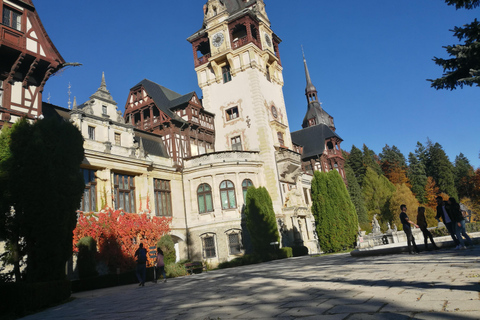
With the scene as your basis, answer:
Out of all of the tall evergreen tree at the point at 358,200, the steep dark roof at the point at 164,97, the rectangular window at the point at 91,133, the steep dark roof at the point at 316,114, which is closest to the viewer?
the rectangular window at the point at 91,133

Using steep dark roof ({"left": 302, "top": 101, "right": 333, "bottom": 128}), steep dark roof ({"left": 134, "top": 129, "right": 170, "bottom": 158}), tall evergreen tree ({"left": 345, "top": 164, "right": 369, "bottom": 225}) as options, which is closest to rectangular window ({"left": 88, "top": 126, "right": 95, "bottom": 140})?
steep dark roof ({"left": 134, "top": 129, "right": 170, "bottom": 158})

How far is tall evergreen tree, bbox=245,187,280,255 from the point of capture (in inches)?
1027

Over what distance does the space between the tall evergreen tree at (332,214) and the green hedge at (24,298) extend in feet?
71.3

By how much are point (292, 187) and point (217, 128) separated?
10.1 meters

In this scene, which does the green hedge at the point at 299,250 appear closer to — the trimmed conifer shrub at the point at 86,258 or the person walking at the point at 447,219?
the trimmed conifer shrub at the point at 86,258

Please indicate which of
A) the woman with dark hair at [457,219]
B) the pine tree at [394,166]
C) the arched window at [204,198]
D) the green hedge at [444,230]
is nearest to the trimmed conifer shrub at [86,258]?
the arched window at [204,198]

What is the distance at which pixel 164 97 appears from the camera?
34562 mm

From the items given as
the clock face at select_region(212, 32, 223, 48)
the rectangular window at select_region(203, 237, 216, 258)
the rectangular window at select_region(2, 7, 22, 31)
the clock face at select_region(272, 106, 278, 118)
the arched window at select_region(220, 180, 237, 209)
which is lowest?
the rectangular window at select_region(203, 237, 216, 258)

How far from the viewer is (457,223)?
1118 centimetres

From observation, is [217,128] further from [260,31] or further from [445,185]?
[445,185]

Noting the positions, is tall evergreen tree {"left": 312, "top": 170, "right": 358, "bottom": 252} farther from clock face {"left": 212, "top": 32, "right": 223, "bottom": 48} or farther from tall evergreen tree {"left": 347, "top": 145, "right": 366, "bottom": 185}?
tall evergreen tree {"left": 347, "top": 145, "right": 366, "bottom": 185}

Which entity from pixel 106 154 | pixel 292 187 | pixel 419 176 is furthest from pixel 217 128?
pixel 419 176

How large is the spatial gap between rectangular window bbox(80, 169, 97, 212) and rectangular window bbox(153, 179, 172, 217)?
18.7 feet

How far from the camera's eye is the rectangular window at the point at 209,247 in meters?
28.2
